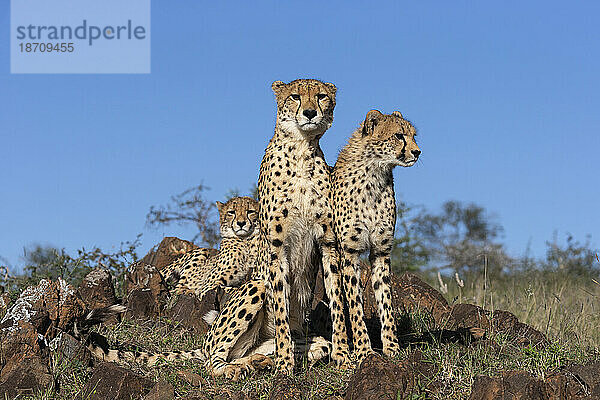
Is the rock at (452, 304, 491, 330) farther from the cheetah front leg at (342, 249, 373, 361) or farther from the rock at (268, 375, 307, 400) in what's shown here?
the rock at (268, 375, 307, 400)

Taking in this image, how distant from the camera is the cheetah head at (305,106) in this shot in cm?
485

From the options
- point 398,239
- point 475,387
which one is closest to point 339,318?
point 475,387

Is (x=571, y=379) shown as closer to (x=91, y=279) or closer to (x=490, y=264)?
(x=91, y=279)

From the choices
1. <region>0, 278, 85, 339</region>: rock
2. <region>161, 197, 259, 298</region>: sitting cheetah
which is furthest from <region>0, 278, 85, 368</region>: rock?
<region>161, 197, 259, 298</region>: sitting cheetah

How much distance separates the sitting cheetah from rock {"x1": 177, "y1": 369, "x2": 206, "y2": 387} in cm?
239

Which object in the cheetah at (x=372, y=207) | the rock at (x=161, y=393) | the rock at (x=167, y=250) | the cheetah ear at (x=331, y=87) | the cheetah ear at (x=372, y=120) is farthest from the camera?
the rock at (x=167, y=250)

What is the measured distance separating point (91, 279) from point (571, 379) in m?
4.24

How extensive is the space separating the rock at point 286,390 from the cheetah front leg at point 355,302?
650 millimetres

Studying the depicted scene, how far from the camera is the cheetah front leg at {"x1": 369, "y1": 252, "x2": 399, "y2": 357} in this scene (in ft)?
16.6

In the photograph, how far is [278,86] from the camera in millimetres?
5141

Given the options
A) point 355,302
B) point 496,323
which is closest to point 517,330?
point 496,323

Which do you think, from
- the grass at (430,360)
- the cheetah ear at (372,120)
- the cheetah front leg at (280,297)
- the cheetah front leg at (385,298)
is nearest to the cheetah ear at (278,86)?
the cheetah ear at (372,120)

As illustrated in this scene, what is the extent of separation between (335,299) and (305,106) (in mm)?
1266

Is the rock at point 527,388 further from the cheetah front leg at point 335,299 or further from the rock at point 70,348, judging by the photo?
the rock at point 70,348
